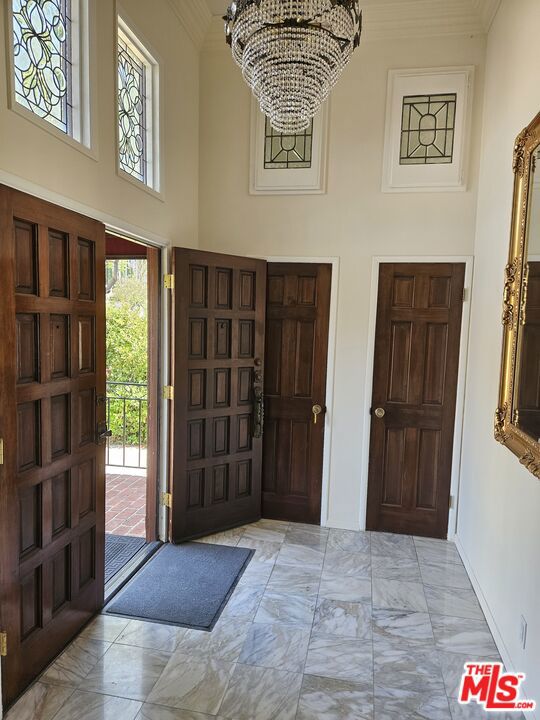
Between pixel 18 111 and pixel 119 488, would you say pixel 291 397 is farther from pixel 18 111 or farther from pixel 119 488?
pixel 18 111

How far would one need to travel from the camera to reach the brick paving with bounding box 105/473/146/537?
11.9 feet

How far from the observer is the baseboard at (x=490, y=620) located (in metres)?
2.13

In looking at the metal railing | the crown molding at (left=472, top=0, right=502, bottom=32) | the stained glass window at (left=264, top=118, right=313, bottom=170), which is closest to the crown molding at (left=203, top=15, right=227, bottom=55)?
the stained glass window at (left=264, top=118, right=313, bottom=170)

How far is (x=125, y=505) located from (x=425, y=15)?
4.62 m

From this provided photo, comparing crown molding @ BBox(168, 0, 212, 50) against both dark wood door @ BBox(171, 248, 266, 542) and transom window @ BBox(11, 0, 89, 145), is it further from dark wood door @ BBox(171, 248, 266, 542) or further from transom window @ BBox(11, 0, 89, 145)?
dark wood door @ BBox(171, 248, 266, 542)

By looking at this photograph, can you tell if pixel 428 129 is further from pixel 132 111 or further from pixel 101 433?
pixel 101 433

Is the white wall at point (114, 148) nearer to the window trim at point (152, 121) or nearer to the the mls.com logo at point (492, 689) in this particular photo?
the window trim at point (152, 121)

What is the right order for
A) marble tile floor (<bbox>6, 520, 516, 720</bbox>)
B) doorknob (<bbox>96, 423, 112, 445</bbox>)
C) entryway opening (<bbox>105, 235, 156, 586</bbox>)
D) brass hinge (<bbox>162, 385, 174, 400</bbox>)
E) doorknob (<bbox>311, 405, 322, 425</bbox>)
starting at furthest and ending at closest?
1. entryway opening (<bbox>105, 235, 156, 586</bbox>)
2. doorknob (<bbox>311, 405, 322, 425</bbox>)
3. brass hinge (<bbox>162, 385, 174, 400</bbox>)
4. doorknob (<bbox>96, 423, 112, 445</bbox>)
5. marble tile floor (<bbox>6, 520, 516, 720</bbox>)

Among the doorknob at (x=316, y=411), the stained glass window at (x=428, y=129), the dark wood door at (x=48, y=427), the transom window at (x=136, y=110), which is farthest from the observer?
the doorknob at (x=316, y=411)

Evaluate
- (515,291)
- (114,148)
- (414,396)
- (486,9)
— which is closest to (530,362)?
(515,291)

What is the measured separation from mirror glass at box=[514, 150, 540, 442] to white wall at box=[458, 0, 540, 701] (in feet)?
0.91

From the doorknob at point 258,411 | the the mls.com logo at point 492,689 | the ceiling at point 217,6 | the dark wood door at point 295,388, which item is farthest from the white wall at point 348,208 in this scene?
the the mls.com logo at point 492,689

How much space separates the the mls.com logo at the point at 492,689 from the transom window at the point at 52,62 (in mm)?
3238

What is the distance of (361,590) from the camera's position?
112 inches
